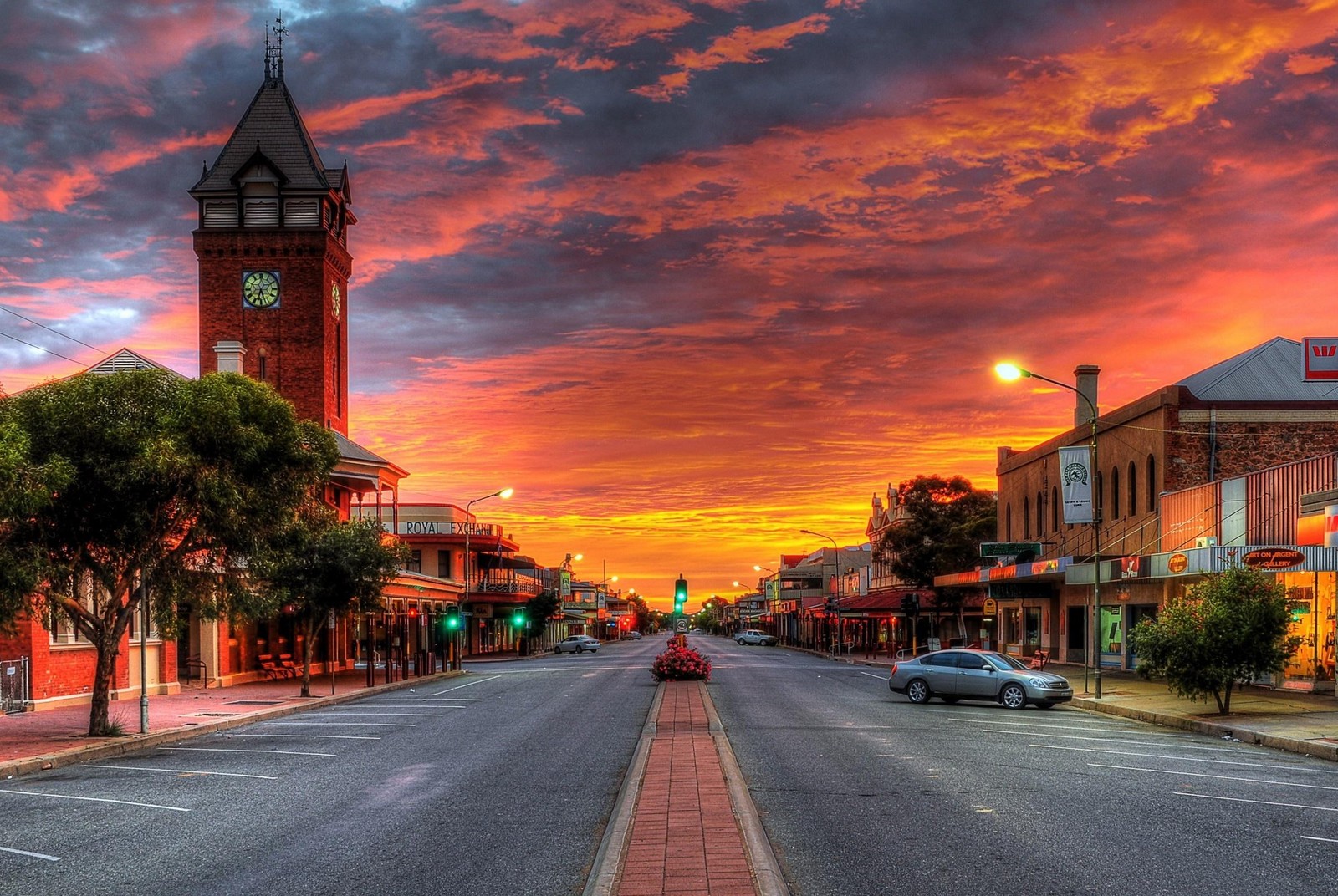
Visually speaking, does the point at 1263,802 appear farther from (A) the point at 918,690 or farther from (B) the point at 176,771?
(A) the point at 918,690

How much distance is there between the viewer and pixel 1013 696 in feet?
93.6

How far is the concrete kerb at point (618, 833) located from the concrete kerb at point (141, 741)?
839 centimetres

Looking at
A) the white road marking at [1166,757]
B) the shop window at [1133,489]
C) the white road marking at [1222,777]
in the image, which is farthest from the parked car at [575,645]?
the white road marking at [1222,777]

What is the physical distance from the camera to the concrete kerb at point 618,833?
29.4 ft

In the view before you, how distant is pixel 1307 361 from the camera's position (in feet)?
112

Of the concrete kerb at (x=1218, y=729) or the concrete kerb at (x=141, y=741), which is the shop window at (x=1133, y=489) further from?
the concrete kerb at (x=141, y=741)

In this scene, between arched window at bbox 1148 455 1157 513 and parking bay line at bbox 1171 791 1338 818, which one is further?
arched window at bbox 1148 455 1157 513

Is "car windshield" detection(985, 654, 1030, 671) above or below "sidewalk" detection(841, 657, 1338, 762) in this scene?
above

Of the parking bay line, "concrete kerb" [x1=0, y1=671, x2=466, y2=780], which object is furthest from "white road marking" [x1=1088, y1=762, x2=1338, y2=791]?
"concrete kerb" [x1=0, y1=671, x2=466, y2=780]

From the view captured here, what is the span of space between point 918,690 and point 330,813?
19.7 meters

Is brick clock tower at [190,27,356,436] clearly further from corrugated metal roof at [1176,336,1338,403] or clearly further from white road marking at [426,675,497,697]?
corrugated metal roof at [1176,336,1338,403]

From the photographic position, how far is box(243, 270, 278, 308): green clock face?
66.3 m

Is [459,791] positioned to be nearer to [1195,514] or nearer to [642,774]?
[642,774]

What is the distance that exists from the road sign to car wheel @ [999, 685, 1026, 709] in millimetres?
17624
